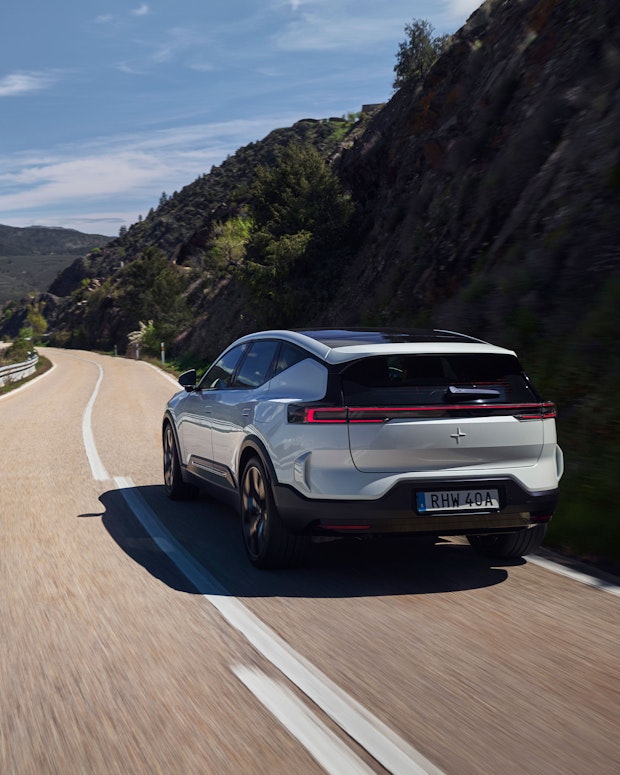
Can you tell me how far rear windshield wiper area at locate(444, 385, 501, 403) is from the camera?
A: 5.27m

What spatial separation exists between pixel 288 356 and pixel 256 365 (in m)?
0.62

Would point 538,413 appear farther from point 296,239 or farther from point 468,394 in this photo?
point 296,239

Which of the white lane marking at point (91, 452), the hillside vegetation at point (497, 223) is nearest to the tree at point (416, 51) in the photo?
the hillside vegetation at point (497, 223)

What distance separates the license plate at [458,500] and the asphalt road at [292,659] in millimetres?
514

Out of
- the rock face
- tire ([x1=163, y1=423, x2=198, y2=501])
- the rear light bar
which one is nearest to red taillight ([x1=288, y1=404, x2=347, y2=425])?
the rear light bar

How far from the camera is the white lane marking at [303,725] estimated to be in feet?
9.91

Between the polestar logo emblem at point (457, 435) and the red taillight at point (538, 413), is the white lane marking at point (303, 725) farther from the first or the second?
the red taillight at point (538, 413)

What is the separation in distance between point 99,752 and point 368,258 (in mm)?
29492

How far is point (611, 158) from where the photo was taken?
12.4 metres

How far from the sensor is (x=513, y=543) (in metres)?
5.87

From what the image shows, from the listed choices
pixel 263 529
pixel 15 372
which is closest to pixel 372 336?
pixel 263 529

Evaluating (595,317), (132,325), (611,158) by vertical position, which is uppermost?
(611,158)

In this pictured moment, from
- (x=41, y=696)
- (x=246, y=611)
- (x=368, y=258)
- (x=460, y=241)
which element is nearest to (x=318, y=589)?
(x=246, y=611)

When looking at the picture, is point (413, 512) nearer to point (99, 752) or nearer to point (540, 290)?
point (99, 752)
